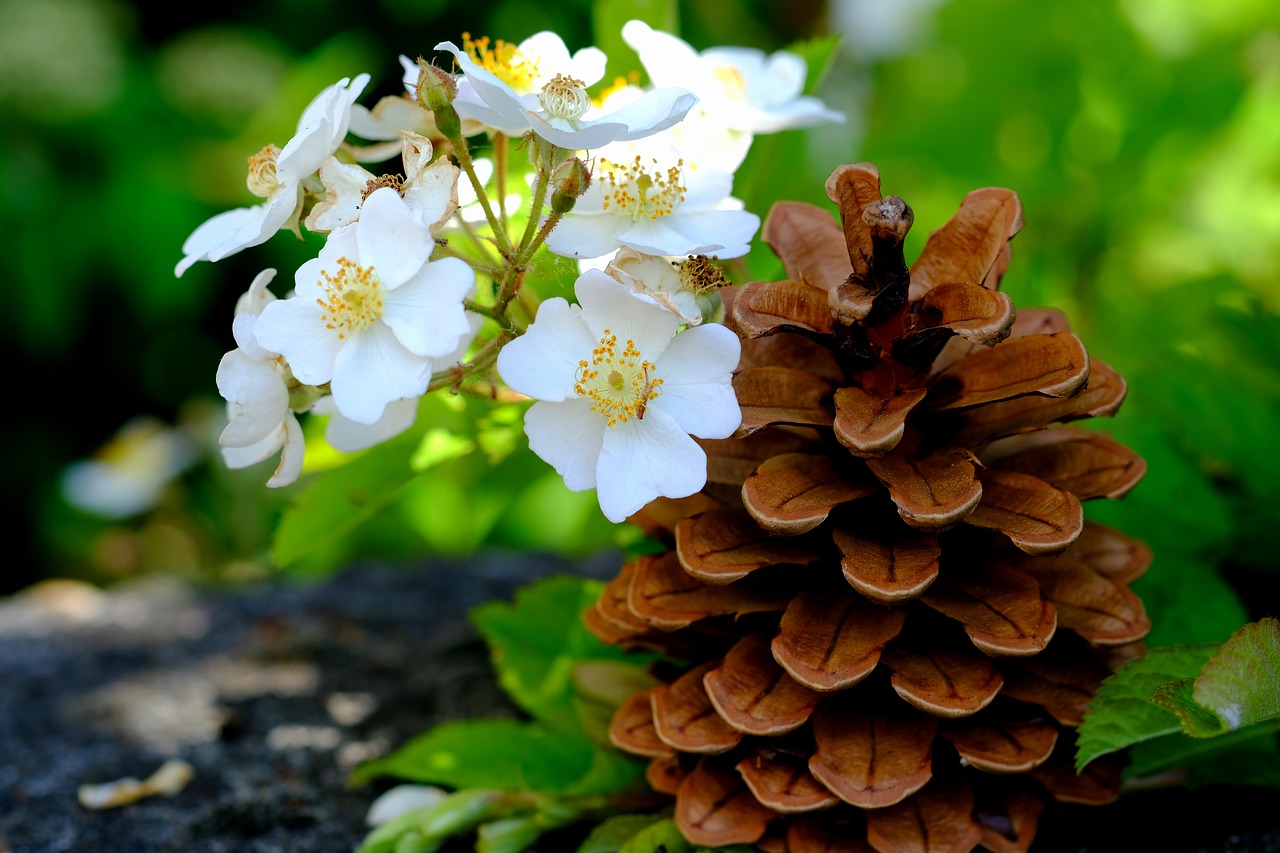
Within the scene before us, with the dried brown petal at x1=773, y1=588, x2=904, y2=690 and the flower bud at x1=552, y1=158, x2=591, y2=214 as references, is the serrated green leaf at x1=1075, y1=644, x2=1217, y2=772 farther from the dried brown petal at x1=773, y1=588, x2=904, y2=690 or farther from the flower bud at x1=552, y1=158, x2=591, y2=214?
the flower bud at x1=552, y1=158, x2=591, y2=214

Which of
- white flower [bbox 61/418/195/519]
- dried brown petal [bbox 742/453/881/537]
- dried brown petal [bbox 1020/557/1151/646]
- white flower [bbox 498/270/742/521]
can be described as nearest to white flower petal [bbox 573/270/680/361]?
white flower [bbox 498/270/742/521]

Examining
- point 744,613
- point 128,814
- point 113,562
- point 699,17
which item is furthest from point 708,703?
point 699,17

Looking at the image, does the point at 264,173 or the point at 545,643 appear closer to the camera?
the point at 264,173

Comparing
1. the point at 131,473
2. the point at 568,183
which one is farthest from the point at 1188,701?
the point at 131,473

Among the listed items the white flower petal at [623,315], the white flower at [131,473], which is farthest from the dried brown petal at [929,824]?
the white flower at [131,473]

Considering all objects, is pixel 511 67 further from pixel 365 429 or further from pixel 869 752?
pixel 869 752

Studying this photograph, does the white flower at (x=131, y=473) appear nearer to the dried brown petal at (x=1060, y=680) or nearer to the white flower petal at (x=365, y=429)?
the white flower petal at (x=365, y=429)

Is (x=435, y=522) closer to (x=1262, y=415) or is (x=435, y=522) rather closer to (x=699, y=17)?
(x=1262, y=415)
